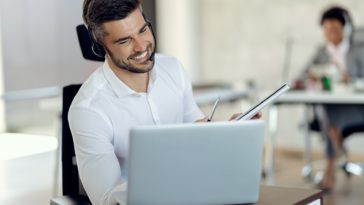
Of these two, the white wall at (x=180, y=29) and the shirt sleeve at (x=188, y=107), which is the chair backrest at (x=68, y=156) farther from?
the white wall at (x=180, y=29)

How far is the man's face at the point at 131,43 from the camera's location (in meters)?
1.71

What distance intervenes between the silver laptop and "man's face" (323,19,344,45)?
10.1 ft

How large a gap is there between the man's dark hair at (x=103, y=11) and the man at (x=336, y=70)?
8.47 feet

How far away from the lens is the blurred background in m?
2.57

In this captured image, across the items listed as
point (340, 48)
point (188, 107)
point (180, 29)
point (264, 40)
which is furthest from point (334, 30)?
point (188, 107)

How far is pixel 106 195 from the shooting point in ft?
5.24

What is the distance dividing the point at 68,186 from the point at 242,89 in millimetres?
2728

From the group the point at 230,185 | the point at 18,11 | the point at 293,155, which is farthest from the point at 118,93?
the point at 293,155

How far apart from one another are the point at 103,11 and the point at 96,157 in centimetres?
38

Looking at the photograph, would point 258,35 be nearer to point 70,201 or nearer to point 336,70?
point 336,70

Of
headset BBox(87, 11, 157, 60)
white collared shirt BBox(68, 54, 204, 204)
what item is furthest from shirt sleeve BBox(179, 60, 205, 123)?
headset BBox(87, 11, 157, 60)

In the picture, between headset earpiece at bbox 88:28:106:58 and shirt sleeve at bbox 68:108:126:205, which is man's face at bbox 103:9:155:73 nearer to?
headset earpiece at bbox 88:28:106:58

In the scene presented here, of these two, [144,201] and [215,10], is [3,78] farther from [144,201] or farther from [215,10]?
[215,10]

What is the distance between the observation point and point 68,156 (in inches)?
75.4
